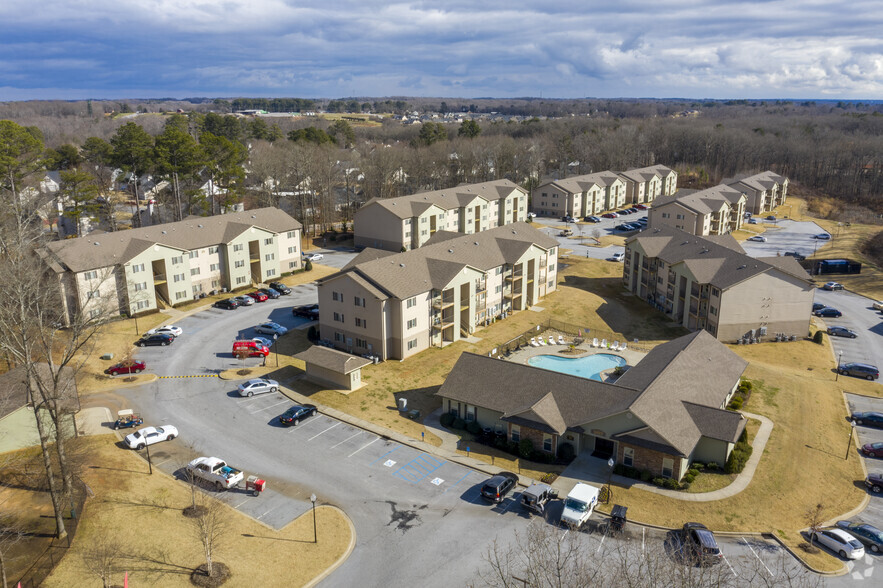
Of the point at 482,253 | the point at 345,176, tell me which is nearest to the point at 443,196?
the point at 345,176

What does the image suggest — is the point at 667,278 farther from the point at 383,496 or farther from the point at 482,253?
the point at 383,496

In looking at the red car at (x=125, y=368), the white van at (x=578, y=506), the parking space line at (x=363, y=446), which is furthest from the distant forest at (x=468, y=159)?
the white van at (x=578, y=506)

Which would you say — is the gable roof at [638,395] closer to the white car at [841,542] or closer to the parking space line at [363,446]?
the parking space line at [363,446]

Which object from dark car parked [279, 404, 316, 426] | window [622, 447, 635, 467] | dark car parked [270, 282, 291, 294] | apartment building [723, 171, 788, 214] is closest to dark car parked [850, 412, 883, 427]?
window [622, 447, 635, 467]

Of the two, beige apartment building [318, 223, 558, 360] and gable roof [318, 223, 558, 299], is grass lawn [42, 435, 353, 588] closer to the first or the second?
beige apartment building [318, 223, 558, 360]

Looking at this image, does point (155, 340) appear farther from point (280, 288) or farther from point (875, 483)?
point (875, 483)

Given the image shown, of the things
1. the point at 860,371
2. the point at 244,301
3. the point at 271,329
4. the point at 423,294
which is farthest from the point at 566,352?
the point at 244,301
